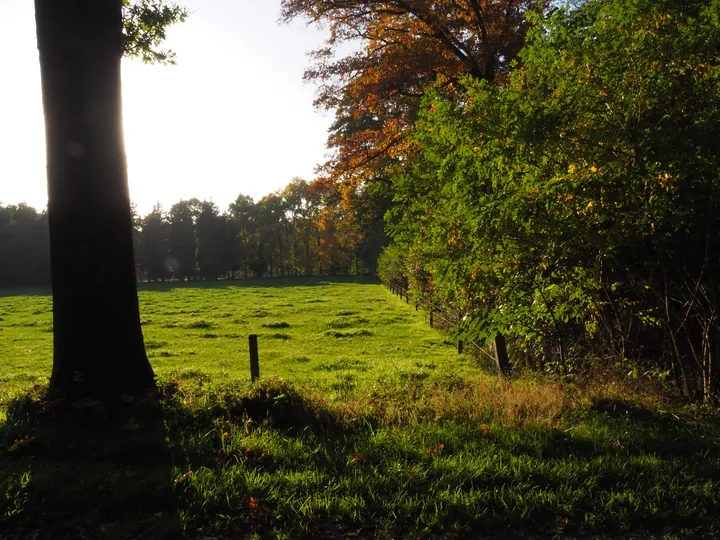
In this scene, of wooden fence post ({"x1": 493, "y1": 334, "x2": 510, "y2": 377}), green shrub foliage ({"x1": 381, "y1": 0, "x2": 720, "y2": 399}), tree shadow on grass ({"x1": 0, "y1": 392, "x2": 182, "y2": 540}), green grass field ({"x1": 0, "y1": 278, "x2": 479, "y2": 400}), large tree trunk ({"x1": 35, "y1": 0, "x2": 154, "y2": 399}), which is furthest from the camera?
green grass field ({"x1": 0, "y1": 278, "x2": 479, "y2": 400})

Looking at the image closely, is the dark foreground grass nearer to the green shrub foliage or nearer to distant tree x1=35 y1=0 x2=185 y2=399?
distant tree x1=35 y1=0 x2=185 y2=399

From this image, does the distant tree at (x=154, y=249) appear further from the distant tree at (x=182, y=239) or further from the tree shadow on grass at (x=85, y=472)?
the tree shadow on grass at (x=85, y=472)

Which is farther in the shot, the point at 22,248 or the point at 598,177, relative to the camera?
the point at 22,248

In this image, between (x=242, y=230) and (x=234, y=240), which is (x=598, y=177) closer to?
(x=234, y=240)

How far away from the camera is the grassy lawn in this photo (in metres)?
3.63

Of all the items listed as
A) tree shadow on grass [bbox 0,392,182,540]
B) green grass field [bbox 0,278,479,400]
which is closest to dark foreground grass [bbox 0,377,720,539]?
tree shadow on grass [bbox 0,392,182,540]

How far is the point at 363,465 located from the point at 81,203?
424 cm

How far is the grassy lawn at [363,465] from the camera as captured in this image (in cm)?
363

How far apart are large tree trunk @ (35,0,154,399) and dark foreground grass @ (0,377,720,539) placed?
0.53 m

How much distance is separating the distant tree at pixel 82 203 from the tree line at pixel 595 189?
4.01 meters

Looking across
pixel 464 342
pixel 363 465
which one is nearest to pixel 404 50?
pixel 464 342

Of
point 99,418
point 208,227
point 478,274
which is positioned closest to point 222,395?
point 99,418

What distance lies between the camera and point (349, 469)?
4379 mm

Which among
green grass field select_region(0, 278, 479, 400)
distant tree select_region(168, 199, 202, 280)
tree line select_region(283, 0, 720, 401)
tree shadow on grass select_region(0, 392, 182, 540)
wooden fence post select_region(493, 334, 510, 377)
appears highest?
distant tree select_region(168, 199, 202, 280)
